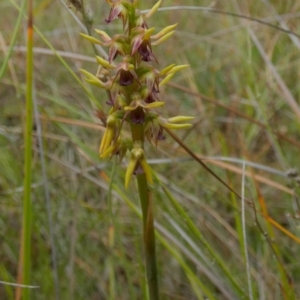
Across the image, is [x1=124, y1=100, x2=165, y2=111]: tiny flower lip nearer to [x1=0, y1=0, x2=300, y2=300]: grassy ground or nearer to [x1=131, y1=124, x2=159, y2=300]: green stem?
[x1=131, y1=124, x2=159, y2=300]: green stem

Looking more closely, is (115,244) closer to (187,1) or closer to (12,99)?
(12,99)

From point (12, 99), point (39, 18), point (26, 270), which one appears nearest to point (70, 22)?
point (39, 18)

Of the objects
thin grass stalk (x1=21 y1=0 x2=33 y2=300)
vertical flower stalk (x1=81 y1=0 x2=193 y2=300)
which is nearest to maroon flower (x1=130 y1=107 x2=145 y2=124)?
vertical flower stalk (x1=81 y1=0 x2=193 y2=300)

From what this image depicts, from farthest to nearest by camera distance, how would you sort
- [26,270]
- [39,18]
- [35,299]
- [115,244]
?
[39,18], [115,244], [35,299], [26,270]

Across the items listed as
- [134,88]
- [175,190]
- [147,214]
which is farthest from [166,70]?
[175,190]

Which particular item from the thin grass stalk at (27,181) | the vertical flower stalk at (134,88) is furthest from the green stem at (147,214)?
the thin grass stalk at (27,181)

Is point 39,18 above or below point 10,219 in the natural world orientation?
above

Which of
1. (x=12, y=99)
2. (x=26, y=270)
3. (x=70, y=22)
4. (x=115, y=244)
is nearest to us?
(x=26, y=270)

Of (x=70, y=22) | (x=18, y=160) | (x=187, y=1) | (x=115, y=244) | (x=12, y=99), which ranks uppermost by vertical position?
(x=187, y=1)
